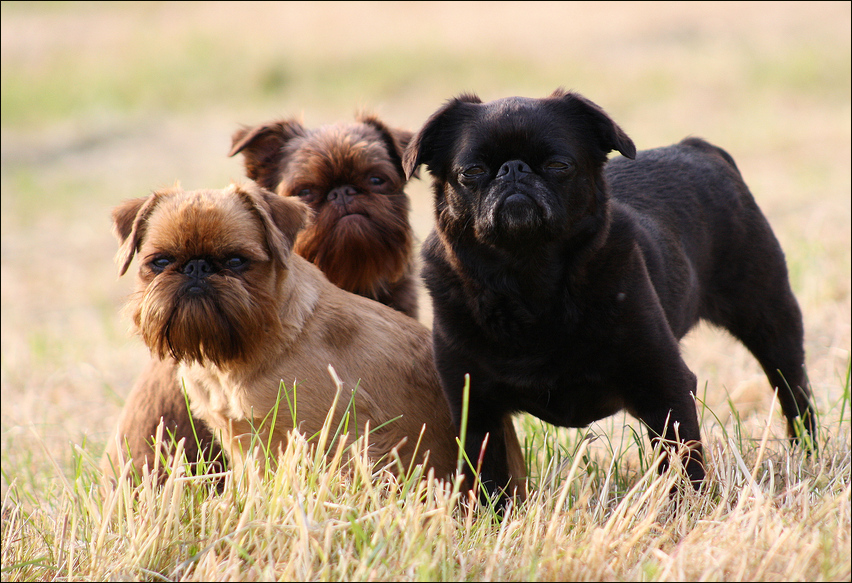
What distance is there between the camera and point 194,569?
2.76 metres

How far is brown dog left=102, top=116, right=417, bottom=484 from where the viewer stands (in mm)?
4207

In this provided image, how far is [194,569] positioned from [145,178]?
1620 centimetres

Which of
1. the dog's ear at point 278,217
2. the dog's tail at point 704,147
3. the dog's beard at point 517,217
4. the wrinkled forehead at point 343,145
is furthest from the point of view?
the dog's tail at point 704,147

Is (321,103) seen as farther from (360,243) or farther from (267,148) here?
(360,243)

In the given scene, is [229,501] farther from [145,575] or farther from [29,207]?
[29,207]

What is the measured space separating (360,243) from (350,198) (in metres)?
0.28

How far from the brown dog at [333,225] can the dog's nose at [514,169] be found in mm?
1222

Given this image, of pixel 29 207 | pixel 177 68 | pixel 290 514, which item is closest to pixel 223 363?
pixel 290 514

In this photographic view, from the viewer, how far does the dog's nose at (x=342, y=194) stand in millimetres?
4359

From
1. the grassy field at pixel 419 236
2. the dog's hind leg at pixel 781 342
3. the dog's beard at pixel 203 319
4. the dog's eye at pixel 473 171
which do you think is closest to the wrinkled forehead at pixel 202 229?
the dog's beard at pixel 203 319

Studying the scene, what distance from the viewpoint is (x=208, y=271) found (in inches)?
136

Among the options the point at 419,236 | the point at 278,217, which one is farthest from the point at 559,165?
the point at 419,236

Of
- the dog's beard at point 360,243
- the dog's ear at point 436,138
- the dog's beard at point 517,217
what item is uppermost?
the dog's ear at point 436,138

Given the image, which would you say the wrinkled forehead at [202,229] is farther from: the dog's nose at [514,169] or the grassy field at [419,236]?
the dog's nose at [514,169]
